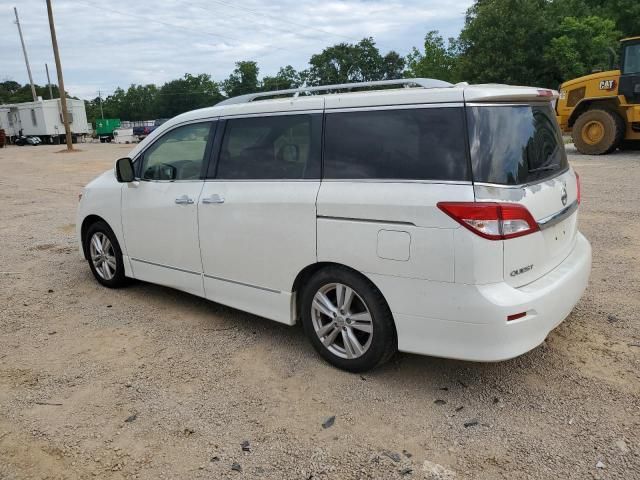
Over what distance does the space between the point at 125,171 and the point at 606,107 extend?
14.5 metres

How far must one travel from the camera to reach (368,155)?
3.26m

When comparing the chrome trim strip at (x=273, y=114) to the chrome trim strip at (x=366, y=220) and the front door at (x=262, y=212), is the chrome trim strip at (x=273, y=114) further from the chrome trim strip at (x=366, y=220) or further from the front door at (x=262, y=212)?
the chrome trim strip at (x=366, y=220)

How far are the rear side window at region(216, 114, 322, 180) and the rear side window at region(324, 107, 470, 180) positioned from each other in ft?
0.46

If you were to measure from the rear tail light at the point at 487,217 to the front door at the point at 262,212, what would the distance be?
37.8 inches

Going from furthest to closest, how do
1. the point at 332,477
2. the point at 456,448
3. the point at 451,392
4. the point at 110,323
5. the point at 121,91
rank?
the point at 121,91, the point at 110,323, the point at 451,392, the point at 456,448, the point at 332,477

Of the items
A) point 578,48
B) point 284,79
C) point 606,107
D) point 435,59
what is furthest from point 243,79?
point 606,107

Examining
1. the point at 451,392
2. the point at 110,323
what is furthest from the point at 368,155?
the point at 110,323

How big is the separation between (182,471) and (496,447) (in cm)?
162

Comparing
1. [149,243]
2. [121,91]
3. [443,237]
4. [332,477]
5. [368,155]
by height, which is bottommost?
[332,477]

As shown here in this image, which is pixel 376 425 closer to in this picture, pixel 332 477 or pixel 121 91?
pixel 332 477

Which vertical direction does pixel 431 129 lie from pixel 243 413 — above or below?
above

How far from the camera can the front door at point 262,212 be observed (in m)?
3.50

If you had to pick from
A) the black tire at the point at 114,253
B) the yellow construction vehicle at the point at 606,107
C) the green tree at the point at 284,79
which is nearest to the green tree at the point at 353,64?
the green tree at the point at 284,79

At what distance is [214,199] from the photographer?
400 centimetres
